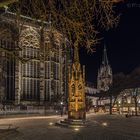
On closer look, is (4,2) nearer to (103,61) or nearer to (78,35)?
(78,35)

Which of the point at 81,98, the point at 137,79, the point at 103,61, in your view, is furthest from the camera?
the point at 103,61

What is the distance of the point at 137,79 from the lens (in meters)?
75.2

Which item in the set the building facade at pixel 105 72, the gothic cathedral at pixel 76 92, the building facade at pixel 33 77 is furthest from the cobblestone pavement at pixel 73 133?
the building facade at pixel 105 72

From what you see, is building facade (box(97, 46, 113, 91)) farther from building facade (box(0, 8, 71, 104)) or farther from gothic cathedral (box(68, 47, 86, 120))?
gothic cathedral (box(68, 47, 86, 120))

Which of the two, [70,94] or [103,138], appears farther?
[70,94]

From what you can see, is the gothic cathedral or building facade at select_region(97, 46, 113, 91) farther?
building facade at select_region(97, 46, 113, 91)

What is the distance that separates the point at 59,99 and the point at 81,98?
5449cm

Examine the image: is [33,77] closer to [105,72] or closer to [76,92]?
[76,92]

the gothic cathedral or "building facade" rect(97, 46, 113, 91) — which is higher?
"building facade" rect(97, 46, 113, 91)

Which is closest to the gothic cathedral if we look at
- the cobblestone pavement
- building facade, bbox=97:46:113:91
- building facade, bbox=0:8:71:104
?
the cobblestone pavement

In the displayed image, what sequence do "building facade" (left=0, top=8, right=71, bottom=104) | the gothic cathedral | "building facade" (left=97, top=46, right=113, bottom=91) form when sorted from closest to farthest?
the gothic cathedral < "building facade" (left=0, top=8, right=71, bottom=104) < "building facade" (left=97, top=46, right=113, bottom=91)

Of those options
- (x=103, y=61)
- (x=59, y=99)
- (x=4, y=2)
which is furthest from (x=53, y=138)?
(x=103, y=61)

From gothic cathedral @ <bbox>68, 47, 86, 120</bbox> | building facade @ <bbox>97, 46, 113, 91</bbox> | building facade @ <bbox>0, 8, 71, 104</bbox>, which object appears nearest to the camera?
gothic cathedral @ <bbox>68, 47, 86, 120</bbox>

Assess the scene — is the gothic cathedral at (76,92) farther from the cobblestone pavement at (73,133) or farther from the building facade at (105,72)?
the building facade at (105,72)
